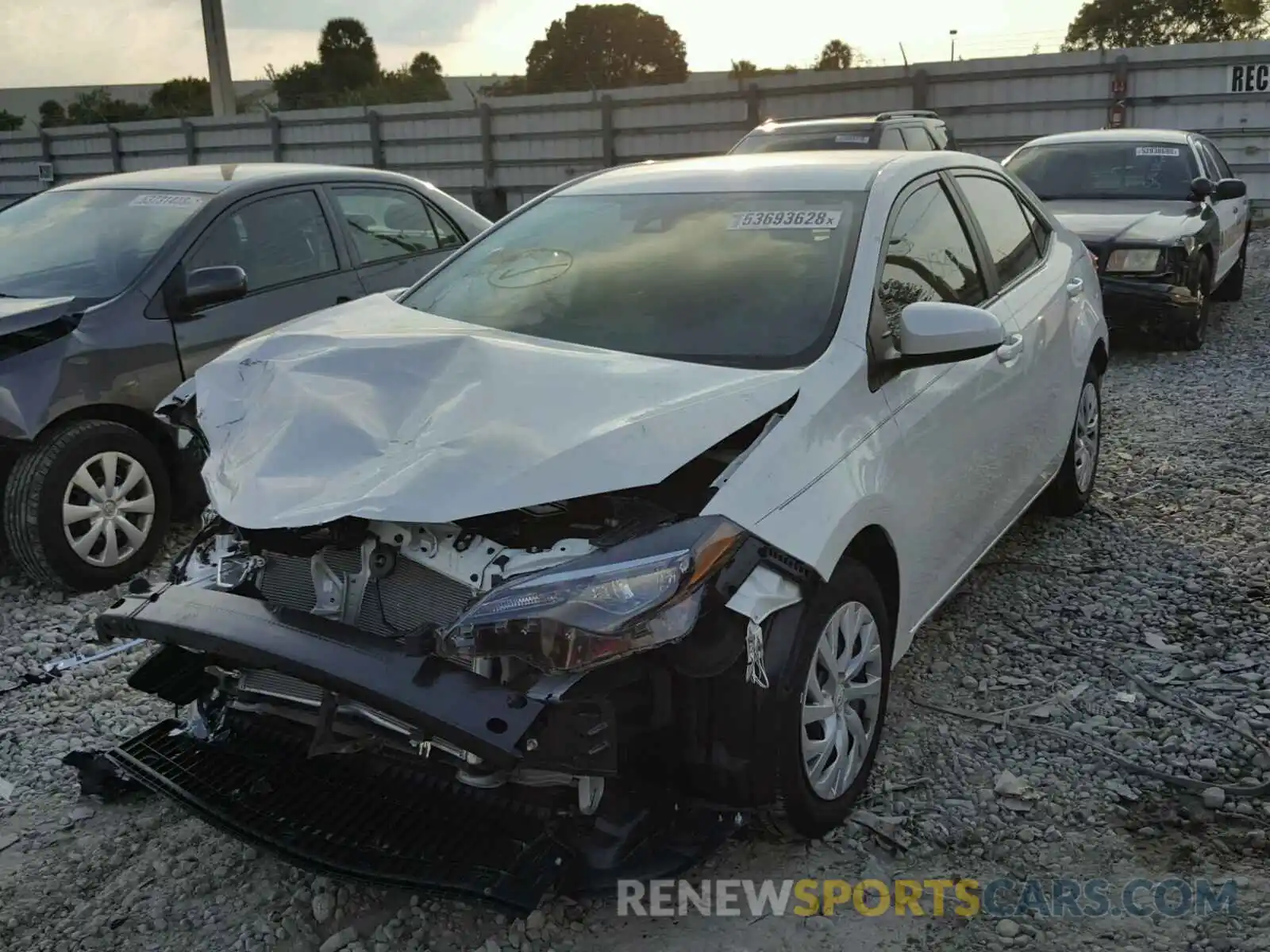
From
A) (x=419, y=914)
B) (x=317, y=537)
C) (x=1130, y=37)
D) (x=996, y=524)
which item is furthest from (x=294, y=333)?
(x=1130, y=37)

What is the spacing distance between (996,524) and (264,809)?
8.79 ft

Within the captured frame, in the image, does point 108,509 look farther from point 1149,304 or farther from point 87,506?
point 1149,304

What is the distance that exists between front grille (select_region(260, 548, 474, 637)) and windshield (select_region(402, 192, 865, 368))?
983mm

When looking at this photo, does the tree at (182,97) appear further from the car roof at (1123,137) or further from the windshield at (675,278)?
the windshield at (675,278)

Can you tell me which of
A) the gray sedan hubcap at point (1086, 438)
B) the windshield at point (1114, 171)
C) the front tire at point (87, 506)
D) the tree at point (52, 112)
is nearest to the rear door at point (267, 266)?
the front tire at point (87, 506)

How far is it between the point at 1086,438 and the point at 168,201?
452 cm

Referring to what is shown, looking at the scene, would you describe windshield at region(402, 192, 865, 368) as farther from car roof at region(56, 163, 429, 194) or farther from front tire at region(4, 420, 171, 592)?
car roof at region(56, 163, 429, 194)

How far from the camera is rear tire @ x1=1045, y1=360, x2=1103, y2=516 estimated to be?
16.6 feet

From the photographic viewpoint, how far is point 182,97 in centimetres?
4619

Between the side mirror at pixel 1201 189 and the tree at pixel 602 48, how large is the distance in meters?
39.1

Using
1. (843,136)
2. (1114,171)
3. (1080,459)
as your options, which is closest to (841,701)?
(1080,459)

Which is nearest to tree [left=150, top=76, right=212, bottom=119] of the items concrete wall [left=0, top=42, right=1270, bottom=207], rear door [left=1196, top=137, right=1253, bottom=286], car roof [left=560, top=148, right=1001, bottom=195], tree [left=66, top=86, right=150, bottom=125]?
tree [left=66, top=86, right=150, bottom=125]

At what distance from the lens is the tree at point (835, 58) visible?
1972cm

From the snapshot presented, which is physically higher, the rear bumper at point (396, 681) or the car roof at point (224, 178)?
the car roof at point (224, 178)
